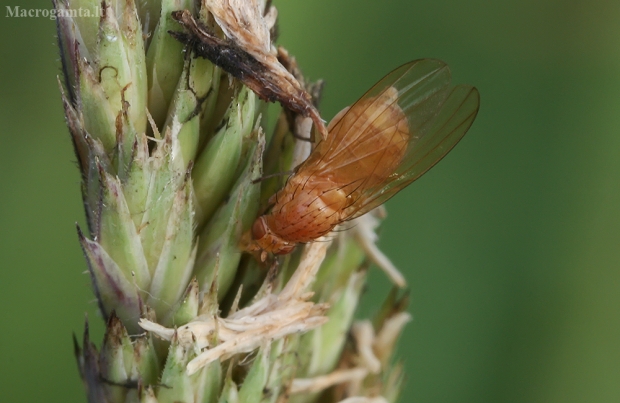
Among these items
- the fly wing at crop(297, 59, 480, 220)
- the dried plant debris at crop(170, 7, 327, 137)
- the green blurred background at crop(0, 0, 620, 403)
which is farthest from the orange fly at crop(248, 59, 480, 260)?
the green blurred background at crop(0, 0, 620, 403)

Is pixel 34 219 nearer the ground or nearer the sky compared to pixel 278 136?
nearer the ground

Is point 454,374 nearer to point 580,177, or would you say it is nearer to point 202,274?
point 580,177

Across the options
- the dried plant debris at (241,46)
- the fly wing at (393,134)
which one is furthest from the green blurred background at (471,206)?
the dried plant debris at (241,46)

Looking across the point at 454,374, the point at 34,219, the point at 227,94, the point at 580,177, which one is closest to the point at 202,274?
the point at 227,94

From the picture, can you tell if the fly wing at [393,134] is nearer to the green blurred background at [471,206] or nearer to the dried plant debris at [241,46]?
the dried plant debris at [241,46]

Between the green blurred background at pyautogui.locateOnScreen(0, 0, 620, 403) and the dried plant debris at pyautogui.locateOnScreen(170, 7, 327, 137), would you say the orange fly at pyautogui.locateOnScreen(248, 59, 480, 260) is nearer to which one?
the dried plant debris at pyautogui.locateOnScreen(170, 7, 327, 137)

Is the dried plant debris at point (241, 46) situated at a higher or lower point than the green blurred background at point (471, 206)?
higher
